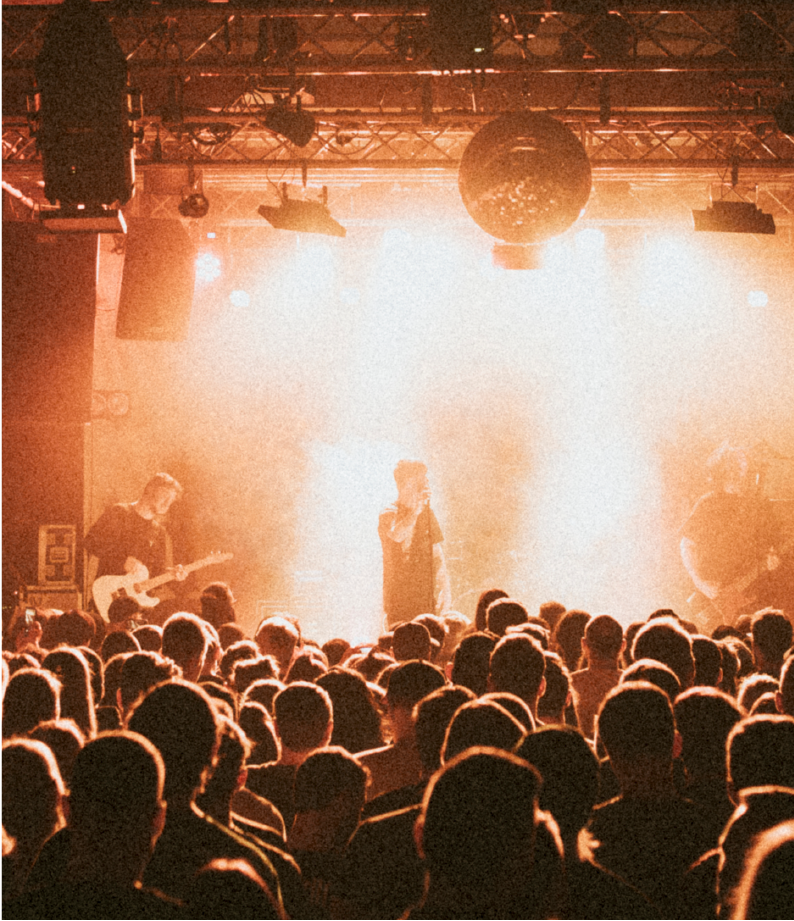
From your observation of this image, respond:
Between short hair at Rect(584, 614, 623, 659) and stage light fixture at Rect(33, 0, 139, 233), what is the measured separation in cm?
346

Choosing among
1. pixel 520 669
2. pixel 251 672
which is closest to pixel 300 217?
pixel 251 672

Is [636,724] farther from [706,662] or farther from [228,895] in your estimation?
[706,662]

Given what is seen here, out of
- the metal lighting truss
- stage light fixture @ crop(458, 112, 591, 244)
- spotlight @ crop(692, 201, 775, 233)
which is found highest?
the metal lighting truss

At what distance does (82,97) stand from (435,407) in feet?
29.8

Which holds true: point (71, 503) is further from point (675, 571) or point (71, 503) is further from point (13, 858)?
point (13, 858)

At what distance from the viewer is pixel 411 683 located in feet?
11.4

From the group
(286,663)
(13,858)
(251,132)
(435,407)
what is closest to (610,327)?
(435,407)

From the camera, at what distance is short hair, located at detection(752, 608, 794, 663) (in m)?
4.92

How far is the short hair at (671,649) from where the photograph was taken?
4184 millimetres

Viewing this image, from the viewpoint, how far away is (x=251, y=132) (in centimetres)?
977

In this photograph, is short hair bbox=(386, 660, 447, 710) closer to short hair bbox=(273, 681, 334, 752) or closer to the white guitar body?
short hair bbox=(273, 681, 334, 752)

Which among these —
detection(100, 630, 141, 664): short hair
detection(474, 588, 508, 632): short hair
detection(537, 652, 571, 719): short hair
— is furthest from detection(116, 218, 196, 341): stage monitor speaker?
detection(537, 652, 571, 719): short hair

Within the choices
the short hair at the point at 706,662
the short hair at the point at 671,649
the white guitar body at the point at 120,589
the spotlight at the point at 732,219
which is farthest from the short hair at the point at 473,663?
the white guitar body at the point at 120,589

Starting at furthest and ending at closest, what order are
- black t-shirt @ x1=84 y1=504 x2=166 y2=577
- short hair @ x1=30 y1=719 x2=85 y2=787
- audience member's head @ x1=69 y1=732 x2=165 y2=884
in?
black t-shirt @ x1=84 y1=504 x2=166 y2=577, short hair @ x1=30 y1=719 x2=85 y2=787, audience member's head @ x1=69 y1=732 x2=165 y2=884
